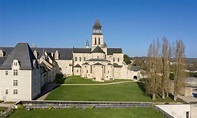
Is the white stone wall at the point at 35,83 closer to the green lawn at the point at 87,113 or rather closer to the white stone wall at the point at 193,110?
the green lawn at the point at 87,113

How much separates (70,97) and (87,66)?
25.6m

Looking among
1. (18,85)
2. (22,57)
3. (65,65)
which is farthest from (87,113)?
A: (65,65)

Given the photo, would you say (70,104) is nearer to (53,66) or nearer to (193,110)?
(193,110)

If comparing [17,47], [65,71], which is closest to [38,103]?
[17,47]

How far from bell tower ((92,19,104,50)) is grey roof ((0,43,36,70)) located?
116ft

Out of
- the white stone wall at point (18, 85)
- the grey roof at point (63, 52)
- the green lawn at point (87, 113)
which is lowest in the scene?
the green lawn at point (87, 113)

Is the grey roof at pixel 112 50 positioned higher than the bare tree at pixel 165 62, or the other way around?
the grey roof at pixel 112 50

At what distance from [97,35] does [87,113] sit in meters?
44.4

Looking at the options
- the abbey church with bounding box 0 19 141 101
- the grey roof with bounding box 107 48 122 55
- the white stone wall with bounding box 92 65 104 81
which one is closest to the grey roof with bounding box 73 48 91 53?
the abbey church with bounding box 0 19 141 101

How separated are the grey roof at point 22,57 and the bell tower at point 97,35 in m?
35.3

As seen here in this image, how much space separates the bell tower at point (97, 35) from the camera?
66688mm

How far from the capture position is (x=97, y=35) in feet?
219

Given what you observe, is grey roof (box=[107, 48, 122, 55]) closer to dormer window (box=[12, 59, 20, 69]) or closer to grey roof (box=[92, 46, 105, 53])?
grey roof (box=[92, 46, 105, 53])

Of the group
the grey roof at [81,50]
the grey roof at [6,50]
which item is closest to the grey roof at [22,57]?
the grey roof at [6,50]
